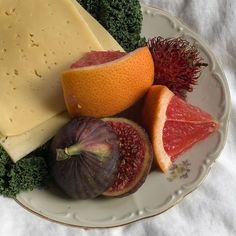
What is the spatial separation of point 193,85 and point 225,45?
8.0 inches

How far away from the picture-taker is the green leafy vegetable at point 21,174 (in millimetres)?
1190

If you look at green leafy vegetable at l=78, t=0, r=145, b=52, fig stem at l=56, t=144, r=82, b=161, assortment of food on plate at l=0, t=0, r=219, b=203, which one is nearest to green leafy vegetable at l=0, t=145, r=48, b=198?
assortment of food on plate at l=0, t=0, r=219, b=203

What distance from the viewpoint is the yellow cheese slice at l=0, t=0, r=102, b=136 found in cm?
125

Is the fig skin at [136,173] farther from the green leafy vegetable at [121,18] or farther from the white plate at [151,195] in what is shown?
the green leafy vegetable at [121,18]

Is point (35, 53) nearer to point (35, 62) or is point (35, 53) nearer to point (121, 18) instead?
point (35, 62)

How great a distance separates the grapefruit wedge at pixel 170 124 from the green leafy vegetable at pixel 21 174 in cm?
25

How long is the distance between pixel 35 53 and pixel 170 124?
0.34 metres

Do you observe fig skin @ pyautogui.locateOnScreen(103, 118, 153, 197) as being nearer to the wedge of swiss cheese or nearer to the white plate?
the white plate

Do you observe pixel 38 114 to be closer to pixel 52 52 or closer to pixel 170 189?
pixel 52 52

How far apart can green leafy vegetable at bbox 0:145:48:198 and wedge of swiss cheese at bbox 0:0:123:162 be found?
0.02 m

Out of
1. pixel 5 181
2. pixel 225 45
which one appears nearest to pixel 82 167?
pixel 5 181

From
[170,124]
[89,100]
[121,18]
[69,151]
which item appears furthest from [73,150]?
[121,18]

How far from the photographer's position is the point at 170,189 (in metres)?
1.24

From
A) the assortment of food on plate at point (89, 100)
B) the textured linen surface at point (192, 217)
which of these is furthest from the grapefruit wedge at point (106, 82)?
the textured linen surface at point (192, 217)
